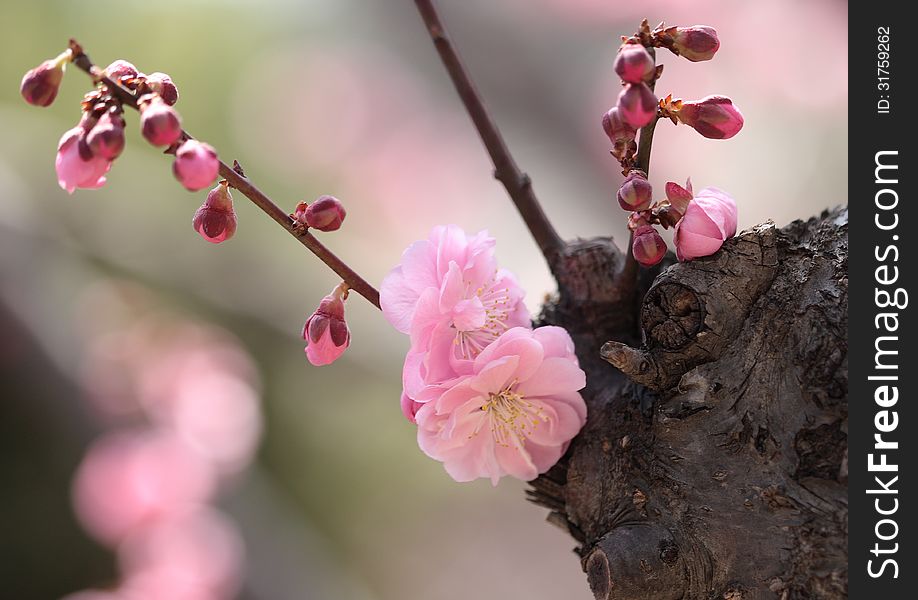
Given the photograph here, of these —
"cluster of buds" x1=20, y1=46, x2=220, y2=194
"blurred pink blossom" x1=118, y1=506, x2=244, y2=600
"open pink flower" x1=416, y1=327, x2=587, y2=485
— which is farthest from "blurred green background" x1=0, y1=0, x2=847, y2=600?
"cluster of buds" x1=20, y1=46, x2=220, y2=194

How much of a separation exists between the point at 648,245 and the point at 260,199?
0.59 feet

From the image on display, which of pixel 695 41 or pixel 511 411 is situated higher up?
pixel 695 41

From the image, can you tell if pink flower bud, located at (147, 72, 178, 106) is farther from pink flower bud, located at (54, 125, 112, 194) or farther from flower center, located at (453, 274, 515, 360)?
flower center, located at (453, 274, 515, 360)

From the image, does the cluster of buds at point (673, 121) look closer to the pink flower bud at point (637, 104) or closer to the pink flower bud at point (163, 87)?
the pink flower bud at point (637, 104)

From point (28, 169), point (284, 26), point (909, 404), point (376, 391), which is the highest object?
point (284, 26)

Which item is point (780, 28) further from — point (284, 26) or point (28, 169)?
point (28, 169)

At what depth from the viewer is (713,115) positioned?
355mm

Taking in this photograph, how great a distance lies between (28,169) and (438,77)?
984 millimetres

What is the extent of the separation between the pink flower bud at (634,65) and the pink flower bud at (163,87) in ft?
0.64

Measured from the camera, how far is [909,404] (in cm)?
34

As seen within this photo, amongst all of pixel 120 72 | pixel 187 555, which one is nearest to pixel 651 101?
Answer: pixel 120 72

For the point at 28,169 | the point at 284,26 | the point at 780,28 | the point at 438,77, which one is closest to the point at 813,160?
the point at 780,28

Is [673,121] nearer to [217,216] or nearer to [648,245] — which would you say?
[648,245]

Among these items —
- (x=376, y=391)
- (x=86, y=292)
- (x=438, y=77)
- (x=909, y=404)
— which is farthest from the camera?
(x=438, y=77)
